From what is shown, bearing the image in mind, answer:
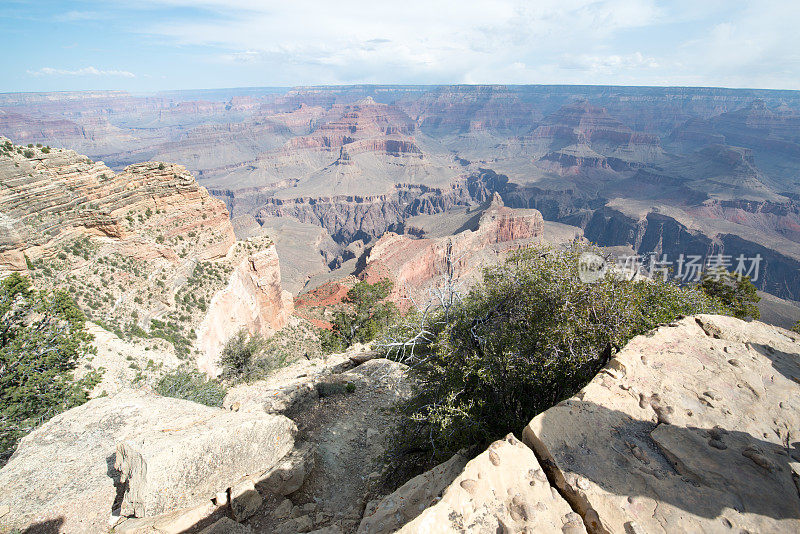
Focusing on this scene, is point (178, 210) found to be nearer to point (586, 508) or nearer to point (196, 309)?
point (196, 309)

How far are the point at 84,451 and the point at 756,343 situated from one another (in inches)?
733

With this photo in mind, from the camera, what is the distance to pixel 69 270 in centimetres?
1972

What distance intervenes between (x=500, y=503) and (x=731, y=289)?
33271mm

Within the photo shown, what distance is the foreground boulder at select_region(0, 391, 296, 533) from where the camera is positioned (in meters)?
7.94

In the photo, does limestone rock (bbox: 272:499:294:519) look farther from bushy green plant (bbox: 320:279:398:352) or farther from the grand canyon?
bushy green plant (bbox: 320:279:398:352)

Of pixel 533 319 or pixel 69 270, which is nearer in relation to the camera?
pixel 533 319

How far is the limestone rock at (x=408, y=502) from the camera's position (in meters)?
5.74

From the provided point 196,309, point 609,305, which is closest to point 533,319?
point 609,305

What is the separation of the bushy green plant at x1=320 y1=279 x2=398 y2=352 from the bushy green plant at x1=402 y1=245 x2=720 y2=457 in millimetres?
17749

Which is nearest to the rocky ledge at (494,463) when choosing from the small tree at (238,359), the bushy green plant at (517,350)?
the bushy green plant at (517,350)

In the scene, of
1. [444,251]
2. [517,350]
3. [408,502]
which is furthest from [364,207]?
[408,502]

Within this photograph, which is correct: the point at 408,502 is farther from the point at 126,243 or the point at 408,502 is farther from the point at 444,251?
the point at 444,251

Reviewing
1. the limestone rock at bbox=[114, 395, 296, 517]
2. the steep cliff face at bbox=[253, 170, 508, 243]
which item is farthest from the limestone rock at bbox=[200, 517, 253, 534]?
the steep cliff face at bbox=[253, 170, 508, 243]

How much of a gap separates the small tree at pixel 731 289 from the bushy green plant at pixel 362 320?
24.1 meters
